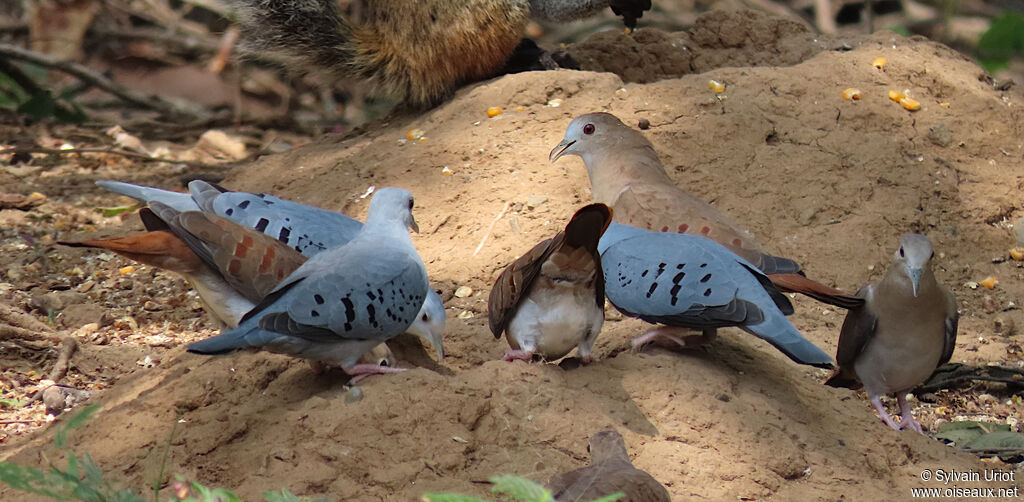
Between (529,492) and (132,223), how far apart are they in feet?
12.8

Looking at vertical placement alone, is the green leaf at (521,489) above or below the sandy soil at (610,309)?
above

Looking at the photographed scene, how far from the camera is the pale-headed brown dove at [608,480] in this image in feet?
7.59

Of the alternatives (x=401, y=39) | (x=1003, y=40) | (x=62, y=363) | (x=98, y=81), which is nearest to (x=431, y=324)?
(x=62, y=363)

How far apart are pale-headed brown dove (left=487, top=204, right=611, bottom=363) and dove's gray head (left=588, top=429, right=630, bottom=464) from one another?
0.59m

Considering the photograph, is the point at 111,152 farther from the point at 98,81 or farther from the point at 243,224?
the point at 243,224

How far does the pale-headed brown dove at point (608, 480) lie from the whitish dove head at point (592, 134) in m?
2.08

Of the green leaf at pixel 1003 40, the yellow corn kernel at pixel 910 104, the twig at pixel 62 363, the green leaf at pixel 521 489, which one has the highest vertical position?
the green leaf at pixel 521 489

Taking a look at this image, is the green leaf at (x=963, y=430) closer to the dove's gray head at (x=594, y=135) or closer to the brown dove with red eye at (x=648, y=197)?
the brown dove with red eye at (x=648, y=197)

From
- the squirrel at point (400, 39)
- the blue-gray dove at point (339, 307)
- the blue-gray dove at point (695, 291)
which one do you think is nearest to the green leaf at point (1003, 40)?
the squirrel at point (400, 39)

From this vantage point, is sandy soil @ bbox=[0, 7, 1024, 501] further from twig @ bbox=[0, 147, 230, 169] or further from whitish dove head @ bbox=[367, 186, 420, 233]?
whitish dove head @ bbox=[367, 186, 420, 233]

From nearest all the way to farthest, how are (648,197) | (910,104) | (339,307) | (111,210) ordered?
(339,307)
(648,197)
(910,104)
(111,210)

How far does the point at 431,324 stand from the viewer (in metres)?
3.44

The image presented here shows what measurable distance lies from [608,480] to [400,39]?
142 inches

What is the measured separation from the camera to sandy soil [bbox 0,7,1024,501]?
109 inches
